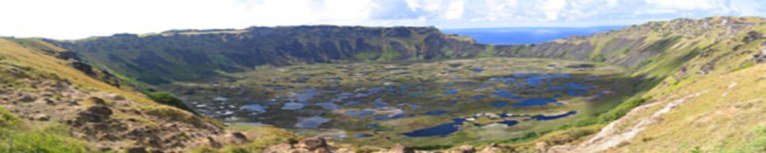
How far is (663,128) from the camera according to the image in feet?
212

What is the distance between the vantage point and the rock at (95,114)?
6503 cm

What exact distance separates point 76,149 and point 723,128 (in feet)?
220

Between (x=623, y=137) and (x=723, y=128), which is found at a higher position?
(x=723, y=128)

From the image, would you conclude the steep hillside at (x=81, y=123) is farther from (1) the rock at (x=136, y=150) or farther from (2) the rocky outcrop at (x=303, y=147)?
(2) the rocky outcrop at (x=303, y=147)

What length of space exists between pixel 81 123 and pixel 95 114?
4.72m

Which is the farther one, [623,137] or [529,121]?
[529,121]

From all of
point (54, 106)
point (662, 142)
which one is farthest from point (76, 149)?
point (662, 142)

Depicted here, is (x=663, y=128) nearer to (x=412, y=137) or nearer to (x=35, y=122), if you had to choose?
(x=35, y=122)

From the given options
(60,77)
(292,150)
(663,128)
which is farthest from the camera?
(60,77)

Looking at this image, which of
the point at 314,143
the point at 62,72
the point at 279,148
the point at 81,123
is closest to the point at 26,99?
the point at 81,123

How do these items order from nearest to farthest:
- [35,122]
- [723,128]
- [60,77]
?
[723,128] < [35,122] < [60,77]

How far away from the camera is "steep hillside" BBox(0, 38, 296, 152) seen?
5359 cm

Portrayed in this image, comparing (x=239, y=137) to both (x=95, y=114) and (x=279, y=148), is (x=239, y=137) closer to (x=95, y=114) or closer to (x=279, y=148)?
(x=279, y=148)

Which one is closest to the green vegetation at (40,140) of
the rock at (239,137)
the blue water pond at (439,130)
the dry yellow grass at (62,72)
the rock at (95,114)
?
the rock at (95,114)
